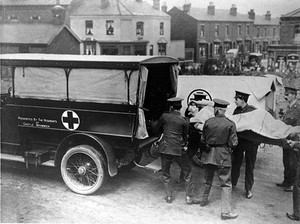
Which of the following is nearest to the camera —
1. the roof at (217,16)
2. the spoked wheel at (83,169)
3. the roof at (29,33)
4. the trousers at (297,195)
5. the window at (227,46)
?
the trousers at (297,195)

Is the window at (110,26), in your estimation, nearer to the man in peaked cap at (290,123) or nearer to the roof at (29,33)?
the roof at (29,33)

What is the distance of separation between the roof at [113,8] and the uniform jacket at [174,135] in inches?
1415

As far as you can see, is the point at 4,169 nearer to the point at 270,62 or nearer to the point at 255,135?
the point at 255,135

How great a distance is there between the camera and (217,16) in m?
48.2

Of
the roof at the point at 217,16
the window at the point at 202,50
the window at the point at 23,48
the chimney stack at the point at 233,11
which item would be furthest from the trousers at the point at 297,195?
the chimney stack at the point at 233,11

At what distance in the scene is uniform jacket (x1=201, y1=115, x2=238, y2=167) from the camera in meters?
5.48

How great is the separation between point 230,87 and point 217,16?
41.9 metres

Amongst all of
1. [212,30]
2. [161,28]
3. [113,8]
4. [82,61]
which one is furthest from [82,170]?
[212,30]

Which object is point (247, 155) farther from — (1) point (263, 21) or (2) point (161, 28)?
(1) point (263, 21)

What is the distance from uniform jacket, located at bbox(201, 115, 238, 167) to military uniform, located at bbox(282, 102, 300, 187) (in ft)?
4.67

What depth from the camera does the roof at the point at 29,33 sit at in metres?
29.5

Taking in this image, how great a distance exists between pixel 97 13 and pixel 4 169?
114ft

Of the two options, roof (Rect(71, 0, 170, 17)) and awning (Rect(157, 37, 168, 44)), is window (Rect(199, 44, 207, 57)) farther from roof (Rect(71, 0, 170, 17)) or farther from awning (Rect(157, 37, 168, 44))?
roof (Rect(71, 0, 170, 17))

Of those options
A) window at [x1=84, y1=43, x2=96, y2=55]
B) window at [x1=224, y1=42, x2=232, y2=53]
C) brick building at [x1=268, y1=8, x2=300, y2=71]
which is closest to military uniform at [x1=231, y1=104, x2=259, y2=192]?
brick building at [x1=268, y1=8, x2=300, y2=71]
